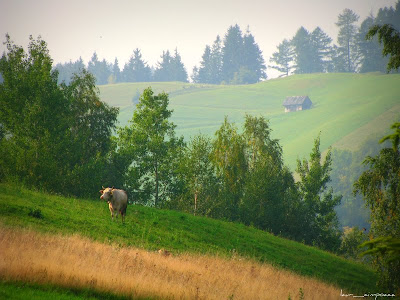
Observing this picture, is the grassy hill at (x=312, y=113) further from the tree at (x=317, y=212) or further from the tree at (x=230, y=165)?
the tree at (x=230, y=165)

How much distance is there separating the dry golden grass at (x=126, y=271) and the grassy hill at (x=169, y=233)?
2.34 m

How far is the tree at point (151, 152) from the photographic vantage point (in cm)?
5841

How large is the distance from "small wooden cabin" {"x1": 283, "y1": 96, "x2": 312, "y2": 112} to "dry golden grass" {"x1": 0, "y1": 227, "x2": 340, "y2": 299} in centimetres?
15932

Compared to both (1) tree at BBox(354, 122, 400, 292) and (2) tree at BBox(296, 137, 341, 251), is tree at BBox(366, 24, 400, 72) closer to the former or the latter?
(1) tree at BBox(354, 122, 400, 292)

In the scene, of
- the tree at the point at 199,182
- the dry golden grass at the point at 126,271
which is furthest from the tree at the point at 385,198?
the tree at the point at 199,182

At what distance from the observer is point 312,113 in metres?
167

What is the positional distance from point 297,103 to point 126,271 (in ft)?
545

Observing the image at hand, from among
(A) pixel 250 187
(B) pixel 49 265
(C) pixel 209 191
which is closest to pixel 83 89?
(C) pixel 209 191

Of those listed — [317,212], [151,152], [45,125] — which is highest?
[45,125]

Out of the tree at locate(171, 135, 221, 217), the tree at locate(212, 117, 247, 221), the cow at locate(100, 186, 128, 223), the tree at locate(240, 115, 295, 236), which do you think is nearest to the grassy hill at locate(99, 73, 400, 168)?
the tree at locate(240, 115, 295, 236)

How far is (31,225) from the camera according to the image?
824 inches

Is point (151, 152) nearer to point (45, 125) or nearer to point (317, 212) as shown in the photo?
point (45, 125)

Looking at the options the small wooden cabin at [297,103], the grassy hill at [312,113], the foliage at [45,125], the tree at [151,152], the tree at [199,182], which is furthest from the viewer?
the small wooden cabin at [297,103]

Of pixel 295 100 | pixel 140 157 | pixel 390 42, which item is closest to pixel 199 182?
pixel 140 157
